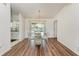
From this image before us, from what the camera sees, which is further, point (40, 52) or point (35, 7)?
point (35, 7)

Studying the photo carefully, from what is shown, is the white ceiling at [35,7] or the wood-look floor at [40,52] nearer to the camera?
the wood-look floor at [40,52]

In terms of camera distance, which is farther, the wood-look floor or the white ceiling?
the white ceiling

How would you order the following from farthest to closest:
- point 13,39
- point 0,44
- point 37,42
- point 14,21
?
point 14,21, point 13,39, point 37,42, point 0,44

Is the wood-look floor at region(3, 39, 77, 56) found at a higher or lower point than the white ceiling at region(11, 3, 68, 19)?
lower

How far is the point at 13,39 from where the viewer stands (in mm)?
7266

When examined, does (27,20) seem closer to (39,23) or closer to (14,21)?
(39,23)

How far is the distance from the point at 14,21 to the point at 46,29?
4.35m

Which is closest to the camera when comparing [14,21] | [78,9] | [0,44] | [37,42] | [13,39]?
[0,44]

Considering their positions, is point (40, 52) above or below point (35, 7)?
below

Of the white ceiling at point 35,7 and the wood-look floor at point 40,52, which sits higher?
the white ceiling at point 35,7

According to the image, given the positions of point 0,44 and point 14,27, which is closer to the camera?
point 0,44

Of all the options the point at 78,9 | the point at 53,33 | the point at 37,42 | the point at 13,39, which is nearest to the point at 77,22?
the point at 78,9

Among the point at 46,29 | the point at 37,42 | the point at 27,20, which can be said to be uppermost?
the point at 27,20

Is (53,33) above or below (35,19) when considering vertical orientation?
below
